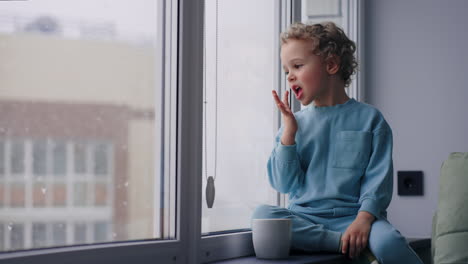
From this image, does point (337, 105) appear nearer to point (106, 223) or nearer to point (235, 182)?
point (235, 182)

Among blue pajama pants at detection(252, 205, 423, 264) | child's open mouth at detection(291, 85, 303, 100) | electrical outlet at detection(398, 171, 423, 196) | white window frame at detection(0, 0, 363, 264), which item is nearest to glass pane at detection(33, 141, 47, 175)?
white window frame at detection(0, 0, 363, 264)

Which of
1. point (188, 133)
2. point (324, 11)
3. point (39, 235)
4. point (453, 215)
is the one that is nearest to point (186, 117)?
point (188, 133)

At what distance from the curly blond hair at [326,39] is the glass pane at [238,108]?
16 cm

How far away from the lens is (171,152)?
1541 mm

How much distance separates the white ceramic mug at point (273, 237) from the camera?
5.19 ft

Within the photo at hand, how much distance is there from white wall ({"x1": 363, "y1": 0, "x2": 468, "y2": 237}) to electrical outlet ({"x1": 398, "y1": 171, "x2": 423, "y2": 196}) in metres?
0.02

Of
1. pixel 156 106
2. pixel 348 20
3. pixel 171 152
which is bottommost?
pixel 171 152

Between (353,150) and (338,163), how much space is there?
0.05 meters

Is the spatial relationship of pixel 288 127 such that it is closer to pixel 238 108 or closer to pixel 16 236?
pixel 238 108

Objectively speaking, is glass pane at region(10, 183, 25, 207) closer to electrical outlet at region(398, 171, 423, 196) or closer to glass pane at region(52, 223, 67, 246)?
glass pane at region(52, 223, 67, 246)

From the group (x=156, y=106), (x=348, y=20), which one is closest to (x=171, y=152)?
(x=156, y=106)

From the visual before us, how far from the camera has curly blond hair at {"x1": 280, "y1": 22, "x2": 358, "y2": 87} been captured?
1.76m

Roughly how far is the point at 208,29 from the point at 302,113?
1.29 feet

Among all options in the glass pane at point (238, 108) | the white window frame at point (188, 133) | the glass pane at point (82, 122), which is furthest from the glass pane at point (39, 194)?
the glass pane at point (238, 108)
